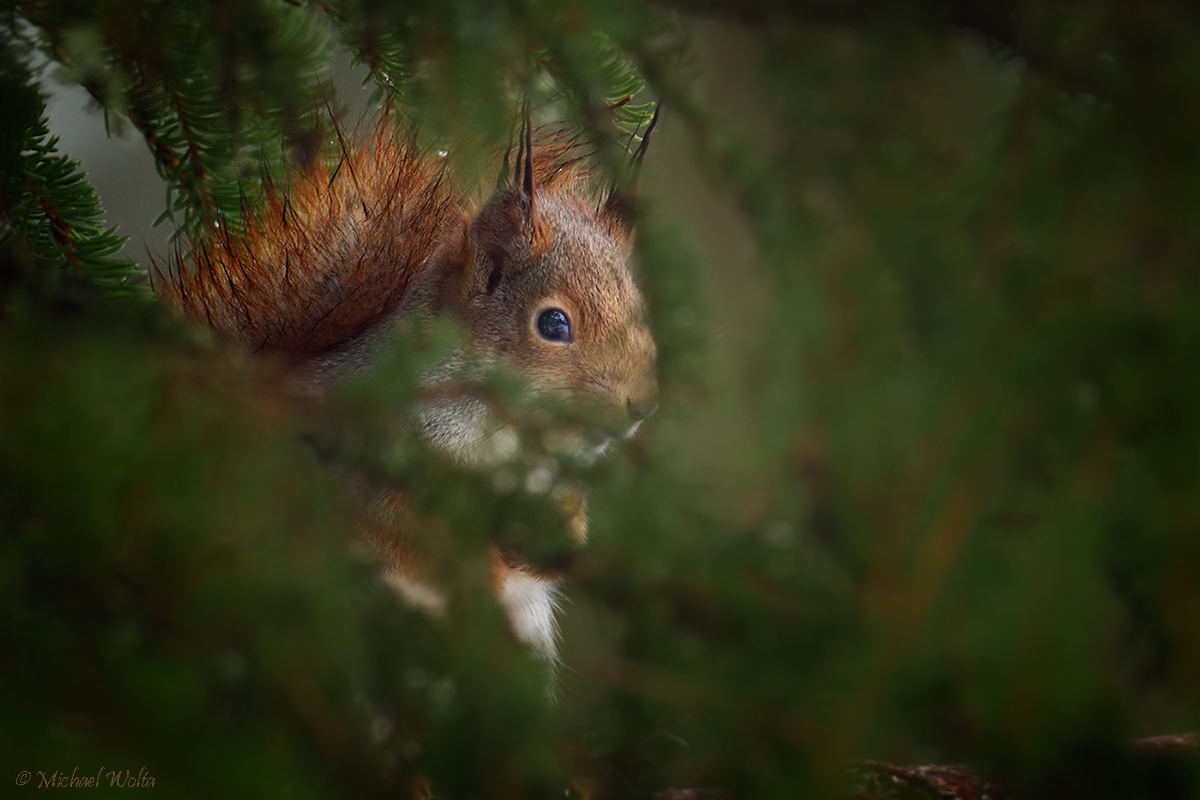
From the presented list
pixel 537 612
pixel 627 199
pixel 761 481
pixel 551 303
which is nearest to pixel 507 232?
pixel 551 303

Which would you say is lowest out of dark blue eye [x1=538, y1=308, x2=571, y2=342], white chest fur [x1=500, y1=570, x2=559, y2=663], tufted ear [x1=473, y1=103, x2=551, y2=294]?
white chest fur [x1=500, y1=570, x2=559, y2=663]

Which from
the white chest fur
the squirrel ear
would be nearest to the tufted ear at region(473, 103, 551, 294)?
the squirrel ear

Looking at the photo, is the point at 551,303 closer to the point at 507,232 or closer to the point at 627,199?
the point at 507,232

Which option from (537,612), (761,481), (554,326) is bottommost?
(537,612)

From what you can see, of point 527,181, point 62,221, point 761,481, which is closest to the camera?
point 761,481

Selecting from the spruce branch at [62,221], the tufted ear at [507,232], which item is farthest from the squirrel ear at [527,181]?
the spruce branch at [62,221]

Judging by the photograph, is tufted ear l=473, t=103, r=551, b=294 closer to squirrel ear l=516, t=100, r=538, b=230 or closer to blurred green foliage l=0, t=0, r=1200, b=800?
squirrel ear l=516, t=100, r=538, b=230

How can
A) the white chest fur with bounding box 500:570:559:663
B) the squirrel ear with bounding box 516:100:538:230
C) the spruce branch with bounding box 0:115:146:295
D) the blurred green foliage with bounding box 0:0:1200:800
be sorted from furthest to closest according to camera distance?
the white chest fur with bounding box 500:570:559:663
the squirrel ear with bounding box 516:100:538:230
the spruce branch with bounding box 0:115:146:295
the blurred green foliage with bounding box 0:0:1200:800
